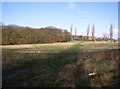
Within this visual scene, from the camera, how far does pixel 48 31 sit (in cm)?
6150

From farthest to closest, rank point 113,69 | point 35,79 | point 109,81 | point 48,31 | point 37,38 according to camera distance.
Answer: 1. point 48,31
2. point 37,38
3. point 113,69
4. point 35,79
5. point 109,81

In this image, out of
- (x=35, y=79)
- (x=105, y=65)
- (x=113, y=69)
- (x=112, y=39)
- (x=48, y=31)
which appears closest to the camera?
(x=35, y=79)

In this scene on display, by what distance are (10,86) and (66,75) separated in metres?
2.97

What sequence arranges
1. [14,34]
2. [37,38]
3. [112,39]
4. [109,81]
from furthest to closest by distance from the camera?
[112,39] → [37,38] → [14,34] → [109,81]

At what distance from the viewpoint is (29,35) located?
5209 centimetres

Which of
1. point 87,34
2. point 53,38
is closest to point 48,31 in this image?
point 53,38

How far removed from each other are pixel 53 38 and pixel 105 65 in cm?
5156

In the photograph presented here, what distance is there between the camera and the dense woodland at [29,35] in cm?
4556

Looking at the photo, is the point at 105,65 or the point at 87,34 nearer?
the point at 105,65

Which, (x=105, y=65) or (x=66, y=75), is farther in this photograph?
(x=105, y=65)

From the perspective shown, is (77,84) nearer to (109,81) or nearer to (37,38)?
(109,81)

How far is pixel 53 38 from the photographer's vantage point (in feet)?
210

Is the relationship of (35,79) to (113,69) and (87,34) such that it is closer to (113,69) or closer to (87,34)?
(113,69)

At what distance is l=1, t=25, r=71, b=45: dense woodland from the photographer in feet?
149
